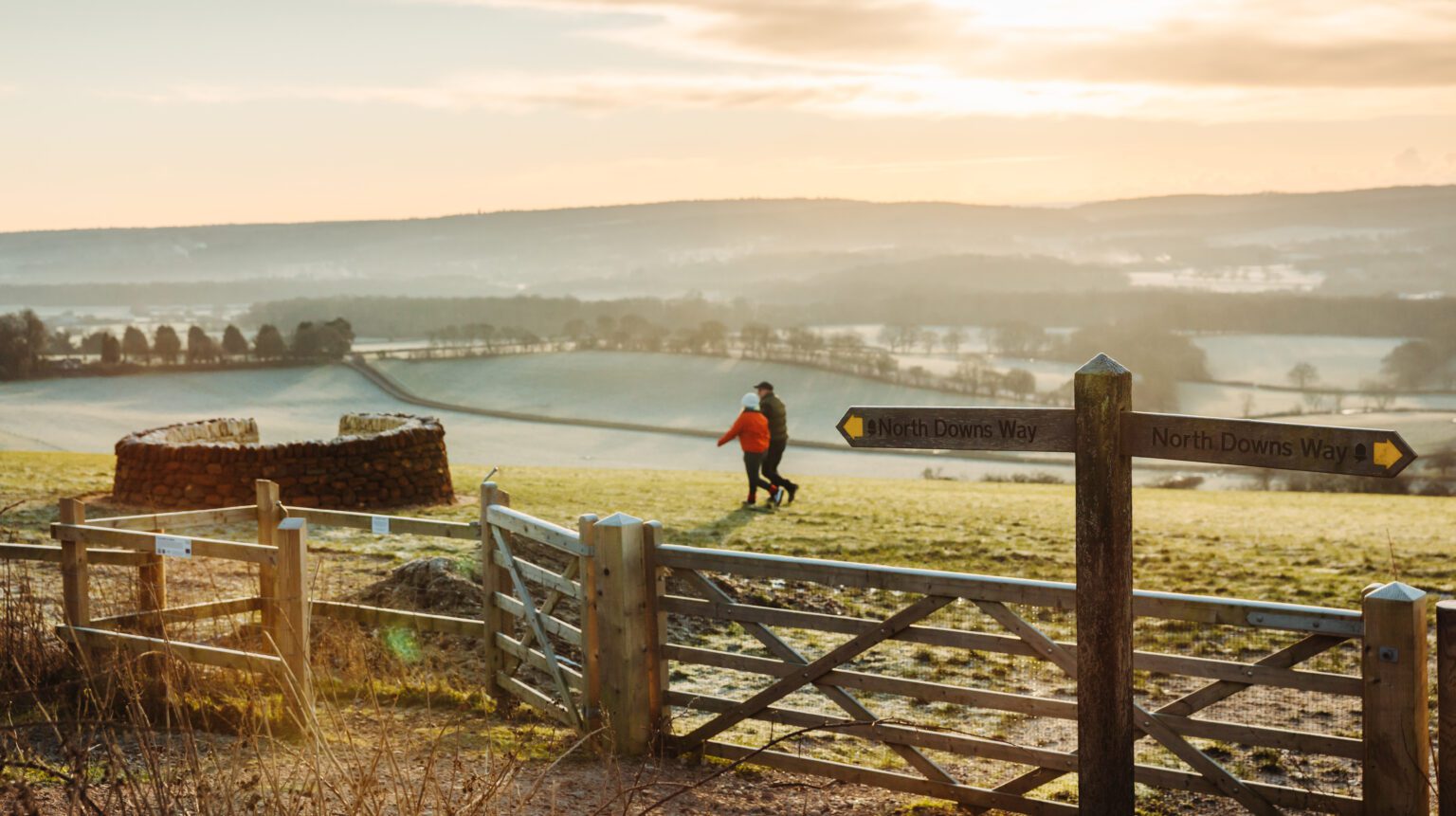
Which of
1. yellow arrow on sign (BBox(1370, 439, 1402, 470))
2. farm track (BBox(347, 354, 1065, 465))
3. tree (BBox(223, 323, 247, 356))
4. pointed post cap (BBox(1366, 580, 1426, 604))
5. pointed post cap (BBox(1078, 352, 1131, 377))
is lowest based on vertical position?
farm track (BBox(347, 354, 1065, 465))

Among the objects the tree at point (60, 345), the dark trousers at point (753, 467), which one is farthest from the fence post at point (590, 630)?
the tree at point (60, 345)

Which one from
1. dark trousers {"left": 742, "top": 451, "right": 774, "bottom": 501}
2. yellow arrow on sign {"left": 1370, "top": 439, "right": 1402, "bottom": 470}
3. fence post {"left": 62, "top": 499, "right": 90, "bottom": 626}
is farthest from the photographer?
dark trousers {"left": 742, "top": 451, "right": 774, "bottom": 501}

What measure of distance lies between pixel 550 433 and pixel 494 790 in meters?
85.3

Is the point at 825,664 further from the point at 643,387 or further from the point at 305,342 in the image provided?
the point at 305,342

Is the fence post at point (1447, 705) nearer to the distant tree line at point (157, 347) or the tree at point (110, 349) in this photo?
the distant tree line at point (157, 347)

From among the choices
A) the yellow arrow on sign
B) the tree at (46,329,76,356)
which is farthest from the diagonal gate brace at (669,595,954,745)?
the tree at (46,329,76,356)

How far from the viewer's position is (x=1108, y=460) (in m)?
4.94

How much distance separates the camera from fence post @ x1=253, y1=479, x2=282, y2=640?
8.20m

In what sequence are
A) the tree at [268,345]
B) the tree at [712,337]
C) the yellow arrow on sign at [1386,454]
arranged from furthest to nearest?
1. the tree at [712,337]
2. the tree at [268,345]
3. the yellow arrow on sign at [1386,454]

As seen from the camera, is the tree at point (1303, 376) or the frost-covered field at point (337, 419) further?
the tree at point (1303, 376)

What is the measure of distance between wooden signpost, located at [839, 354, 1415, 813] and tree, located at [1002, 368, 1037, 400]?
11455cm

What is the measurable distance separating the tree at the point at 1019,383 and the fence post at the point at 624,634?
113m

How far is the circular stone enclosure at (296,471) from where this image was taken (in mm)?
18391

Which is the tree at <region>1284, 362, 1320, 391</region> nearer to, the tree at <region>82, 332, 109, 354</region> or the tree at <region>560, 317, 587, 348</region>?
the tree at <region>560, 317, 587, 348</region>
